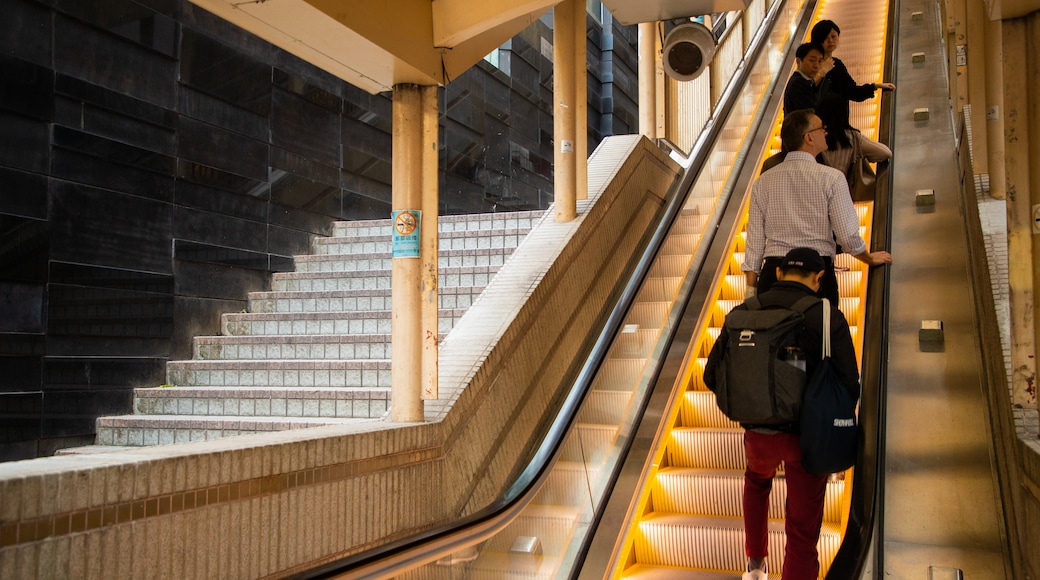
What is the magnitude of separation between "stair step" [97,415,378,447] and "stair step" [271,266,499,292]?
2055mm

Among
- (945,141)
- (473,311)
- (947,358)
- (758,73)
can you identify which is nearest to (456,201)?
(758,73)

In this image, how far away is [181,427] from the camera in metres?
5.79

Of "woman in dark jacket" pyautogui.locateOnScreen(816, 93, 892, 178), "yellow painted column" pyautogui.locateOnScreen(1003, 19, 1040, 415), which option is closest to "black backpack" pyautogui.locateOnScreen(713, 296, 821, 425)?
"woman in dark jacket" pyautogui.locateOnScreen(816, 93, 892, 178)

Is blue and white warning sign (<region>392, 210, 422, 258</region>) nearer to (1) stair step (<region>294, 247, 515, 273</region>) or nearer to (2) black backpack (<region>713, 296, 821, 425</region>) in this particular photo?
(2) black backpack (<region>713, 296, 821, 425</region>)

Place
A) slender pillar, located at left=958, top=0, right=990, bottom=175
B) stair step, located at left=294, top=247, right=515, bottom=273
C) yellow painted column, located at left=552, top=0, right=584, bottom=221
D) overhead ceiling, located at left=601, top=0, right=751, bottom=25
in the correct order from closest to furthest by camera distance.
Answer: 1. yellow painted column, located at left=552, top=0, right=584, bottom=221
2. stair step, located at left=294, top=247, right=515, bottom=273
3. overhead ceiling, located at left=601, top=0, right=751, bottom=25
4. slender pillar, located at left=958, top=0, right=990, bottom=175

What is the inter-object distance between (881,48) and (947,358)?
8552mm

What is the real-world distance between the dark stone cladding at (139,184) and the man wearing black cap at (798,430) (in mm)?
4180

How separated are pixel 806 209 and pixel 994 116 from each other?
8.85m

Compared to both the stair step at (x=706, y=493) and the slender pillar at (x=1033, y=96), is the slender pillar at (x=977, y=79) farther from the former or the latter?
the stair step at (x=706, y=493)

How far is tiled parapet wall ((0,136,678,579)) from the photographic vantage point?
9.61ft

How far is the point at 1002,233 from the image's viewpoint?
11.9m

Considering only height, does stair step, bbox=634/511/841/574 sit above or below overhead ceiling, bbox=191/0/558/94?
below

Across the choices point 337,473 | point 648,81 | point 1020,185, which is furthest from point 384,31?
point 648,81

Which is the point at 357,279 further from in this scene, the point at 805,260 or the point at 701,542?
the point at 805,260
